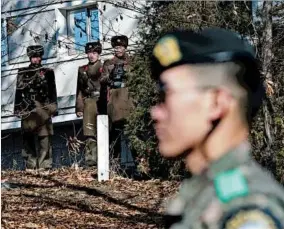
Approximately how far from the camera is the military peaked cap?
2.28 metres

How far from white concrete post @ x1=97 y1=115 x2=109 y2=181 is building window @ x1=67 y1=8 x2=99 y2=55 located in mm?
4237

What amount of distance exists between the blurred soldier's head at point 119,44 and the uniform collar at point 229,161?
9.74m

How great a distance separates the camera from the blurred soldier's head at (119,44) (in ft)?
39.2

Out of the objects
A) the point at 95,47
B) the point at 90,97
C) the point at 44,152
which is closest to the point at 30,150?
the point at 44,152

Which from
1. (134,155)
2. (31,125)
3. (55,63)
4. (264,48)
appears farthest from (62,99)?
(264,48)

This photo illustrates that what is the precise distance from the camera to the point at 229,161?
87.1 inches

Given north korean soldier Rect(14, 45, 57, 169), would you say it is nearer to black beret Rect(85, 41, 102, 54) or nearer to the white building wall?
black beret Rect(85, 41, 102, 54)

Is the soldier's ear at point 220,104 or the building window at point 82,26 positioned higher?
the building window at point 82,26

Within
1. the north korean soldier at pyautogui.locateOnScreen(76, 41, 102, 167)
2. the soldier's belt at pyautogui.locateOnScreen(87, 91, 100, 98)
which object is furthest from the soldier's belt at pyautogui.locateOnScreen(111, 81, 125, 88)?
the soldier's belt at pyautogui.locateOnScreen(87, 91, 100, 98)

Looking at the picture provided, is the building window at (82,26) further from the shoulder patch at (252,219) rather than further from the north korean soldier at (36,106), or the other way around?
the shoulder patch at (252,219)

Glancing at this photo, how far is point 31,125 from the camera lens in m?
13.7

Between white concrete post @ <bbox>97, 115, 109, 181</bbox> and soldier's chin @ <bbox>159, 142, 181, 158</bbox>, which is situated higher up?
soldier's chin @ <bbox>159, 142, 181, 158</bbox>

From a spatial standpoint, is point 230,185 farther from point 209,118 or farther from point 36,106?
point 36,106

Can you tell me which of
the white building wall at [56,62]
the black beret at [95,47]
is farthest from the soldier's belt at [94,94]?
the white building wall at [56,62]
